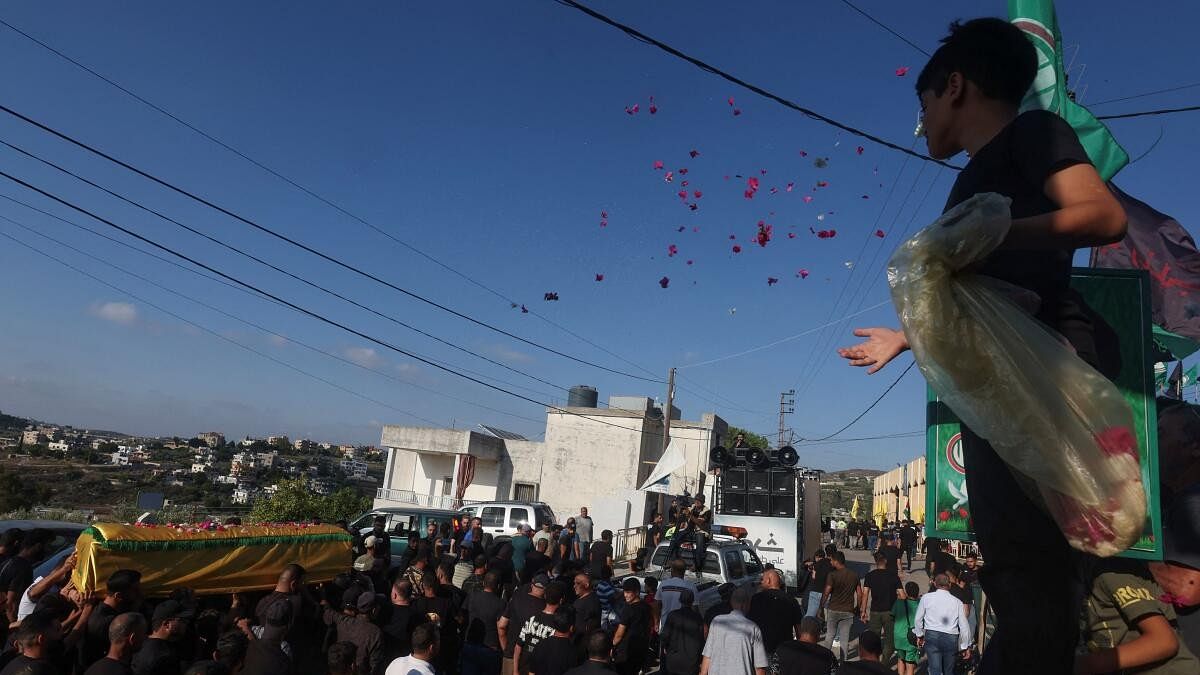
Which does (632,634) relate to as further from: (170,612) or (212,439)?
(212,439)

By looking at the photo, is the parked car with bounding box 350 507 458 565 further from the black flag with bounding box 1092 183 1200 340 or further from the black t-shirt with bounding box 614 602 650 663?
the black flag with bounding box 1092 183 1200 340

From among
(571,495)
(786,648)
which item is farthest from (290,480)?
(786,648)

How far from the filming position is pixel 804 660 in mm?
7059

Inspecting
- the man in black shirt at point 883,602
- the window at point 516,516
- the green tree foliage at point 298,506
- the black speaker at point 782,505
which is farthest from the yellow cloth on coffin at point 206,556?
the green tree foliage at point 298,506

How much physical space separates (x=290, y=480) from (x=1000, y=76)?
2534 cm

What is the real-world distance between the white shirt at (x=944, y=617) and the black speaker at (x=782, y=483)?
392 inches

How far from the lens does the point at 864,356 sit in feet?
6.13

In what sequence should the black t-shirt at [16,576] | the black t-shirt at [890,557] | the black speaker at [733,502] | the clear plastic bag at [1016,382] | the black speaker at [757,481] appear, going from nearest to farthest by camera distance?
the clear plastic bag at [1016,382] → the black t-shirt at [16,576] → the black t-shirt at [890,557] → the black speaker at [757,481] → the black speaker at [733,502]

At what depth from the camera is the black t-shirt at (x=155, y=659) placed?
5.31 m

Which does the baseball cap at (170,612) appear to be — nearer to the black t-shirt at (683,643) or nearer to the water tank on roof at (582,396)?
the black t-shirt at (683,643)

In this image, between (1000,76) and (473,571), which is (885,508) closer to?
(473,571)

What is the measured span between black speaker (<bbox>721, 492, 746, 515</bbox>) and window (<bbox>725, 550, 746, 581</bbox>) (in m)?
6.47

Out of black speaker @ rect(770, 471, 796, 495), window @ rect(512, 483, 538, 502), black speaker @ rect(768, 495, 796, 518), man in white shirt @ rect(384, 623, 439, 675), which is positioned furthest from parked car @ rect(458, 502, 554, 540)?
man in white shirt @ rect(384, 623, 439, 675)

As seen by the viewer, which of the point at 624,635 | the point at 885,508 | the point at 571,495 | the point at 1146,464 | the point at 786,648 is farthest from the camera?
the point at 885,508
